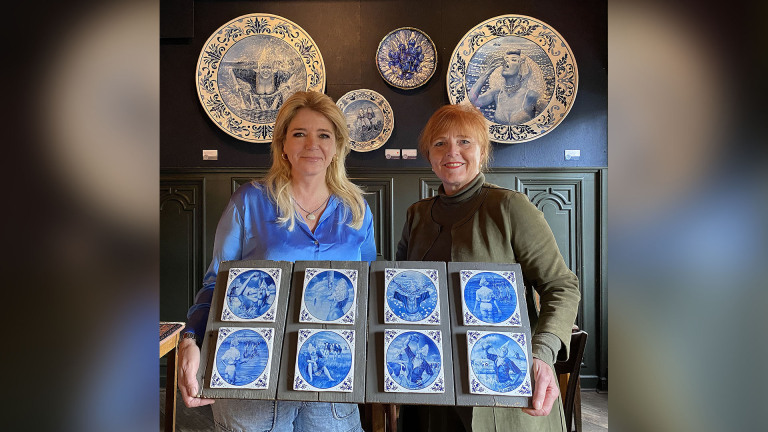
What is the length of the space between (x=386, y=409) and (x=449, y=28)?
2.67 meters

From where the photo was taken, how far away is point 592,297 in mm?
3350

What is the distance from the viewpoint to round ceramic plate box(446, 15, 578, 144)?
3244 mm

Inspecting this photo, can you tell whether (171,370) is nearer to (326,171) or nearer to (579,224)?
A: (326,171)

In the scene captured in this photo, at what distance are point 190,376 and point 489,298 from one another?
0.61m

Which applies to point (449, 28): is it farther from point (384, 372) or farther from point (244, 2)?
point (384, 372)

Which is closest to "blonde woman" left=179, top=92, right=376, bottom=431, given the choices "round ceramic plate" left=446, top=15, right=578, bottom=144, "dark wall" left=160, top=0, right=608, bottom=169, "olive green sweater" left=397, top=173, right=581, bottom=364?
"olive green sweater" left=397, top=173, right=581, bottom=364

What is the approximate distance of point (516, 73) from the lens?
3.25 meters

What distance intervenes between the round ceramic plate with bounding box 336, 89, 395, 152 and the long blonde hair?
1.89 metres

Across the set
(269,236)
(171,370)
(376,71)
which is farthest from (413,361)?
(376,71)

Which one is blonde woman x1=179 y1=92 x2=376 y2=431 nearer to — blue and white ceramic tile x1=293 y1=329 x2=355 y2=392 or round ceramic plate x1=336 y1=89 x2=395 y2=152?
blue and white ceramic tile x1=293 y1=329 x2=355 y2=392

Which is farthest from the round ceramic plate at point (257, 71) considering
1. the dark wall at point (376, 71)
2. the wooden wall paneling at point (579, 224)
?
the wooden wall paneling at point (579, 224)

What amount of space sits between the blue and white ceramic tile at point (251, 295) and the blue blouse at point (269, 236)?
0.24 m
